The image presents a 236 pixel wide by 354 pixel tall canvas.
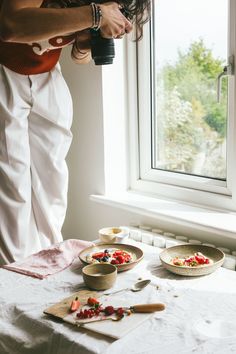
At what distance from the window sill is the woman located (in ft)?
0.87

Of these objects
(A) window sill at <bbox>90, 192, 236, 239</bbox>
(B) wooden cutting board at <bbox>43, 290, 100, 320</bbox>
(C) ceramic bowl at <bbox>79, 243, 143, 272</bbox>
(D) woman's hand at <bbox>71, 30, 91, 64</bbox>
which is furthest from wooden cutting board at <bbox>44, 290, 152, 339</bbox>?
(D) woman's hand at <bbox>71, 30, 91, 64</bbox>

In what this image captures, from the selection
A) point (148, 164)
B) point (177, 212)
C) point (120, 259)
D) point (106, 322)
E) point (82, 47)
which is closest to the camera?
point (106, 322)

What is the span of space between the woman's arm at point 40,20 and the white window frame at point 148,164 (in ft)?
2.45

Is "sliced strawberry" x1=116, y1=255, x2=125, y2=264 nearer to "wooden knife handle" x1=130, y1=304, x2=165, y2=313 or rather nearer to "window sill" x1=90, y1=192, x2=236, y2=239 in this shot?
"wooden knife handle" x1=130, y1=304, x2=165, y2=313

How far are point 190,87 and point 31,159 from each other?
0.70m

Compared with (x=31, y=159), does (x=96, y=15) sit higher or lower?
higher

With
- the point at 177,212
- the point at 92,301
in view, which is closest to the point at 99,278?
the point at 92,301

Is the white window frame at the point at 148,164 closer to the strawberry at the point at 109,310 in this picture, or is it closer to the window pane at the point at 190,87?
the window pane at the point at 190,87

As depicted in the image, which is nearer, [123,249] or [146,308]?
[146,308]

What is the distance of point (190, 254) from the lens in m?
1.67

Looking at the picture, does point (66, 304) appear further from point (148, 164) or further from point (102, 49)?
point (148, 164)

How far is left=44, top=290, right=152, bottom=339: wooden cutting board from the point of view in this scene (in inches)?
47.6

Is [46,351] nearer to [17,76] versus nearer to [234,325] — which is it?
[234,325]

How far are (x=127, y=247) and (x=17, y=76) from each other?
2.36 feet
